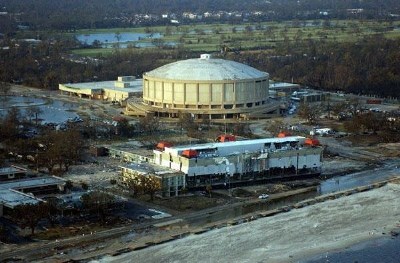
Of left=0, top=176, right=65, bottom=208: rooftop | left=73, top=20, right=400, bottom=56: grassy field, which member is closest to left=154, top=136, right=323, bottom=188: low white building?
left=0, top=176, right=65, bottom=208: rooftop

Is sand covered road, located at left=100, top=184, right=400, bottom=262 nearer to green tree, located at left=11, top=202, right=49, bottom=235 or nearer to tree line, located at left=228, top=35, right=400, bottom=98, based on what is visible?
green tree, located at left=11, top=202, right=49, bottom=235

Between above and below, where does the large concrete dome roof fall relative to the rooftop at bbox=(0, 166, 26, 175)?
above

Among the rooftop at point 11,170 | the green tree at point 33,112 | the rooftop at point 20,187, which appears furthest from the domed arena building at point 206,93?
the rooftop at point 20,187

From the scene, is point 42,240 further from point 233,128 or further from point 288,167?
point 233,128

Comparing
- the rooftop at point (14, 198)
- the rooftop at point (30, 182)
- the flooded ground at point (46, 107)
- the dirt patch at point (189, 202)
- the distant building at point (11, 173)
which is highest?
the rooftop at point (14, 198)

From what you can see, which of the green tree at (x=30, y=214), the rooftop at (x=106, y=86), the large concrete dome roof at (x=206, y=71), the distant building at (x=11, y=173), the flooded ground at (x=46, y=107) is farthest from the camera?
the rooftop at (x=106, y=86)

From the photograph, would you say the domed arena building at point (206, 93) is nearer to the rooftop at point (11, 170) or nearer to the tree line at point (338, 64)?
the tree line at point (338, 64)

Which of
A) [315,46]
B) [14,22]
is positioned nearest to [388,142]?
[315,46]

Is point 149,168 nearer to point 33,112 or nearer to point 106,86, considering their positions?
point 33,112
